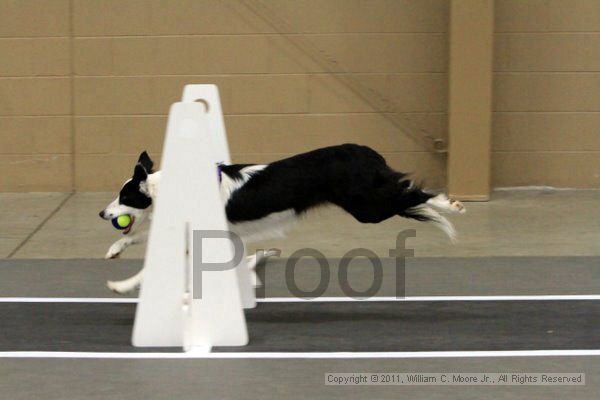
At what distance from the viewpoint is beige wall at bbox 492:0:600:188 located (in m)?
9.92

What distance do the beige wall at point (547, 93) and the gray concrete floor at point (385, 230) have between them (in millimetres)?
282

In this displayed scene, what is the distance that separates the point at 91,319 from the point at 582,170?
18.3 feet

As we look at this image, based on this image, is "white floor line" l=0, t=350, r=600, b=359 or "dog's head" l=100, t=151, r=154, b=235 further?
"dog's head" l=100, t=151, r=154, b=235

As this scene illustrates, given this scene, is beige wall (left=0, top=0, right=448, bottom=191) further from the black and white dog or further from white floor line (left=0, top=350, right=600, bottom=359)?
white floor line (left=0, top=350, right=600, bottom=359)

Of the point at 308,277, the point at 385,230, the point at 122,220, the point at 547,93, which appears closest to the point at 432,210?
the point at 308,277

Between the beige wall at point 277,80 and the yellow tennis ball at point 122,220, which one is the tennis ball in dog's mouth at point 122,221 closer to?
the yellow tennis ball at point 122,220

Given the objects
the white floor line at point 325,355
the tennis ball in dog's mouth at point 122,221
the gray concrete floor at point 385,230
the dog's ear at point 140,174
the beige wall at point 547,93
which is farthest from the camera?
the beige wall at point 547,93

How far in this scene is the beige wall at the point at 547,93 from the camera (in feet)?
32.6

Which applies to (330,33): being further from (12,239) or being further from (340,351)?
(340,351)

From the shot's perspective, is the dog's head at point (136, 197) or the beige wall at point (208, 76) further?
the beige wall at point (208, 76)

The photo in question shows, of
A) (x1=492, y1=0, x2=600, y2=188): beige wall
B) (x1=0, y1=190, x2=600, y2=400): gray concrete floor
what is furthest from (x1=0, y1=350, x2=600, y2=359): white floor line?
(x1=492, y1=0, x2=600, y2=188): beige wall

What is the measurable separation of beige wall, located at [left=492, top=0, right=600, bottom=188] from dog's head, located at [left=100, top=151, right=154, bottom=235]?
4.59 m

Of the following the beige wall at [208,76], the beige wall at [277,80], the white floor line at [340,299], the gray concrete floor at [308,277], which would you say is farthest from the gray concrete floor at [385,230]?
the white floor line at [340,299]

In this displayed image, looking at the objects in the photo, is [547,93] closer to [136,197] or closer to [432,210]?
[432,210]
